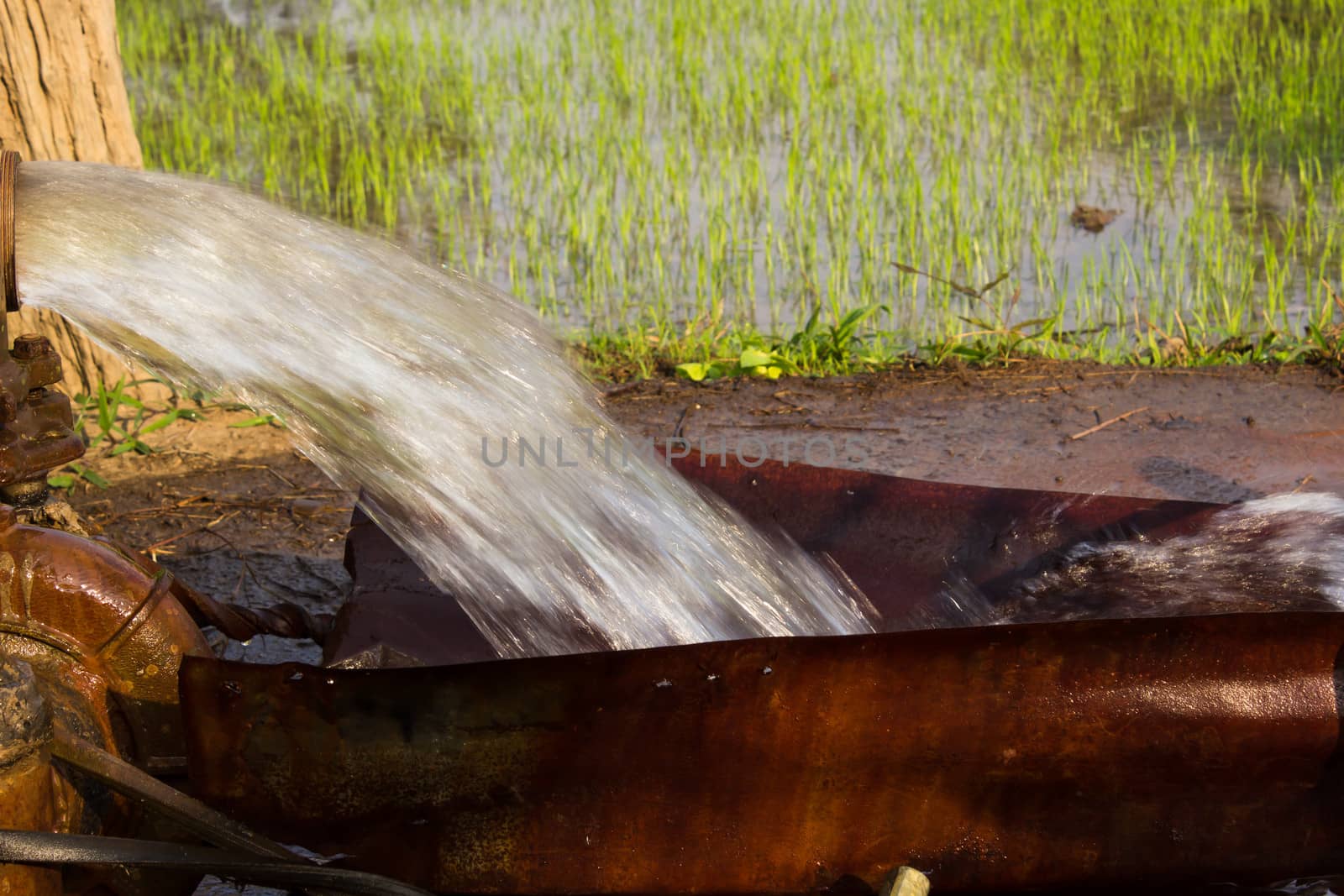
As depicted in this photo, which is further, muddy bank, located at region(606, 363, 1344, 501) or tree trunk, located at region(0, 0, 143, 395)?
tree trunk, located at region(0, 0, 143, 395)

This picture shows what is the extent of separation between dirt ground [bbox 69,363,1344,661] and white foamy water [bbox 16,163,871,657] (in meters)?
0.79

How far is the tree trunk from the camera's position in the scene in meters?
3.72

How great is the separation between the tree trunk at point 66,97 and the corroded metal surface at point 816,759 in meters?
2.59

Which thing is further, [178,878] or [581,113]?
[581,113]

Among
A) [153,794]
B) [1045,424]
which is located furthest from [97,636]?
[1045,424]

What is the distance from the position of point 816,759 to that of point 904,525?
0.95 meters

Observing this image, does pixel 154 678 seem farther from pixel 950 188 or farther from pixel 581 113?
pixel 581 113

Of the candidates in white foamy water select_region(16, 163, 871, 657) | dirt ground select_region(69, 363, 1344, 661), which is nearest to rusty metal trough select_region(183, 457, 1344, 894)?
white foamy water select_region(16, 163, 871, 657)

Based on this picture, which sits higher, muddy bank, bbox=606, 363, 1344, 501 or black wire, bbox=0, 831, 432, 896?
black wire, bbox=0, 831, 432, 896

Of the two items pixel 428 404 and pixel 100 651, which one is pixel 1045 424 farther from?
pixel 100 651

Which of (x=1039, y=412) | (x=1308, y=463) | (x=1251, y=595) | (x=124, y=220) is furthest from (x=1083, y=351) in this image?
(x=124, y=220)

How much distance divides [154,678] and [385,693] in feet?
1.13

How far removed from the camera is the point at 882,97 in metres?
6.77

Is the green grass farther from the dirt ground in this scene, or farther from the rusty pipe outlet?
the rusty pipe outlet
